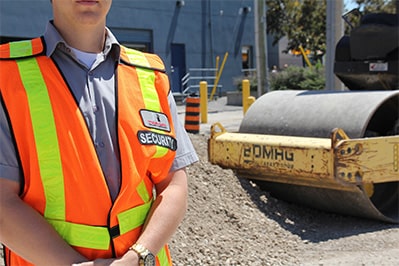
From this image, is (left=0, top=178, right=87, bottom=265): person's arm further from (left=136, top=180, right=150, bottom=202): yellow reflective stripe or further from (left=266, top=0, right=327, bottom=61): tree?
(left=266, top=0, right=327, bottom=61): tree

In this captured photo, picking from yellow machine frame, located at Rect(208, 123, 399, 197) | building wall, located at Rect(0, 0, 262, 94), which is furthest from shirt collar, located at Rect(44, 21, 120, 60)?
building wall, located at Rect(0, 0, 262, 94)

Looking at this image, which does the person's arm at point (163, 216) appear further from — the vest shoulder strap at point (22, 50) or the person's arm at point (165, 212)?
the vest shoulder strap at point (22, 50)

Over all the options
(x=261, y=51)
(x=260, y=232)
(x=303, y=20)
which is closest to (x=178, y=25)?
(x=303, y=20)

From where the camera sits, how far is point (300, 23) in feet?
109

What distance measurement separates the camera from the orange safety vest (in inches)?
67.4

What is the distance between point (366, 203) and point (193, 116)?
216 inches

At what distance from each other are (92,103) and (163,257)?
572mm

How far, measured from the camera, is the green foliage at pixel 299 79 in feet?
71.4

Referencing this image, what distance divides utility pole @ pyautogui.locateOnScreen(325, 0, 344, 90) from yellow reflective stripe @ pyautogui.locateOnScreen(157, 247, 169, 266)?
29.4 feet

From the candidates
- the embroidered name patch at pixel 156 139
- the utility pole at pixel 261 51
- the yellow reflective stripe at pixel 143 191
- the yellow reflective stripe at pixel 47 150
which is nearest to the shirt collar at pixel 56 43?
the yellow reflective stripe at pixel 47 150

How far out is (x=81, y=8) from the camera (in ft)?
5.95

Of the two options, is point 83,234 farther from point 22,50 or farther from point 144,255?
point 22,50

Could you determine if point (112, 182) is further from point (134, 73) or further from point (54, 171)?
point (134, 73)

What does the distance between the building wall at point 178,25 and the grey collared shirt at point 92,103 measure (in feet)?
65.2
